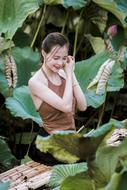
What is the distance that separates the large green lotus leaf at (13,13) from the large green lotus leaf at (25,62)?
136 mm

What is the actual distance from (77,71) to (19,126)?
0.62m

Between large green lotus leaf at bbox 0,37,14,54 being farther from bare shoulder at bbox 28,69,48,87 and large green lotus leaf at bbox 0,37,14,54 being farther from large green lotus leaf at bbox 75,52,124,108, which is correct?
bare shoulder at bbox 28,69,48,87

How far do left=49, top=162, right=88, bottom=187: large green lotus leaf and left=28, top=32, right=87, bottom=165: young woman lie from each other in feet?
2.19

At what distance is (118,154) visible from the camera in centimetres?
116

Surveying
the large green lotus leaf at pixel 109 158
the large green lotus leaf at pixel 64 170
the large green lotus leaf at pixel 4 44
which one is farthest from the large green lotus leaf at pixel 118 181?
the large green lotus leaf at pixel 4 44

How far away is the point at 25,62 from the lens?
326 cm

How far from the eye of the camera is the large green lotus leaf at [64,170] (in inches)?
58.0

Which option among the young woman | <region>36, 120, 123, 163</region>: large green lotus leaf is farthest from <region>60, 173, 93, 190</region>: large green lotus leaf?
the young woman

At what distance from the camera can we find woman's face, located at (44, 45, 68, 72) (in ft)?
7.39

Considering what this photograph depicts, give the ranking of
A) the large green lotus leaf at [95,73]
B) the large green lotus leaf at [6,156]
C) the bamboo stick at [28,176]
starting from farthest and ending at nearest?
the large green lotus leaf at [95,73], the large green lotus leaf at [6,156], the bamboo stick at [28,176]

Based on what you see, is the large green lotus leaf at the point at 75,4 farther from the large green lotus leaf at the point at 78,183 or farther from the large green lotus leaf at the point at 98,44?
the large green lotus leaf at the point at 78,183

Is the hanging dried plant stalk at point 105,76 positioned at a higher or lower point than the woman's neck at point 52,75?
lower

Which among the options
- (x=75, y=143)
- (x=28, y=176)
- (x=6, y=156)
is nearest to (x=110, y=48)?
(x=6, y=156)

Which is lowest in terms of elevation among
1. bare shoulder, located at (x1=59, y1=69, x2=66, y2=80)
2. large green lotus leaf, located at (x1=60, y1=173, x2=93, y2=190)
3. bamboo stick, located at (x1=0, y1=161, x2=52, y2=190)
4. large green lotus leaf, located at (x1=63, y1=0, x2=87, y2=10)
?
bamboo stick, located at (x1=0, y1=161, x2=52, y2=190)
